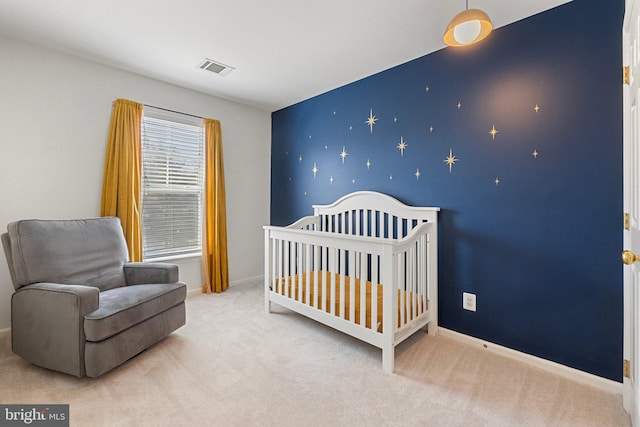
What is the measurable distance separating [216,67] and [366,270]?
2.19 m

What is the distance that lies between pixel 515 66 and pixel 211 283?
3336 millimetres

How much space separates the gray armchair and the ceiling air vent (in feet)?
5.15

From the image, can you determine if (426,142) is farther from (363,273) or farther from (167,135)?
(167,135)

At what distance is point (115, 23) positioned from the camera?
2008 mm

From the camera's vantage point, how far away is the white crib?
1843mm

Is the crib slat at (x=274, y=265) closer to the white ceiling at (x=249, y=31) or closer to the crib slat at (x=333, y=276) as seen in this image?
the crib slat at (x=333, y=276)

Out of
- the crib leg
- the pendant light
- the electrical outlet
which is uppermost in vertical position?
the pendant light

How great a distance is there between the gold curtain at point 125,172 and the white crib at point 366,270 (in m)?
1.27

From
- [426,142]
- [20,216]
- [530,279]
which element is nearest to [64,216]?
[20,216]

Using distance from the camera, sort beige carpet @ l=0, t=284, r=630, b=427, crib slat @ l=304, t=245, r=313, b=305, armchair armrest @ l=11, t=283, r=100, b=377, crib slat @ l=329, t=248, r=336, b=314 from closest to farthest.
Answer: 1. beige carpet @ l=0, t=284, r=630, b=427
2. armchair armrest @ l=11, t=283, r=100, b=377
3. crib slat @ l=329, t=248, r=336, b=314
4. crib slat @ l=304, t=245, r=313, b=305

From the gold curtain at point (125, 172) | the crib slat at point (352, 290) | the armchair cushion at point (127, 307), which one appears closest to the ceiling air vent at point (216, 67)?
the gold curtain at point (125, 172)

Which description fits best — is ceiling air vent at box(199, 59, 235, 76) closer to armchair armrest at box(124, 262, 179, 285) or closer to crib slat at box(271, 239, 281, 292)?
crib slat at box(271, 239, 281, 292)

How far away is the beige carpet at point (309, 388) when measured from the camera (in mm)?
1411

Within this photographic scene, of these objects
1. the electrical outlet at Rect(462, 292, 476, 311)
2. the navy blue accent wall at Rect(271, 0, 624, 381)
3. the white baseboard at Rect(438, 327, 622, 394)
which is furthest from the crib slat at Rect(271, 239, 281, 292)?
the electrical outlet at Rect(462, 292, 476, 311)
